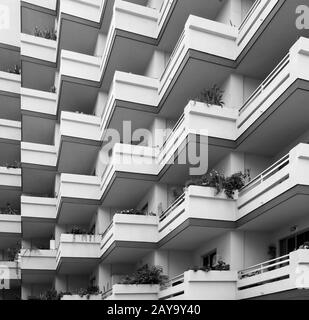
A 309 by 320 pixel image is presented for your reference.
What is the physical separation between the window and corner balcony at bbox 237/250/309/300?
8.87ft

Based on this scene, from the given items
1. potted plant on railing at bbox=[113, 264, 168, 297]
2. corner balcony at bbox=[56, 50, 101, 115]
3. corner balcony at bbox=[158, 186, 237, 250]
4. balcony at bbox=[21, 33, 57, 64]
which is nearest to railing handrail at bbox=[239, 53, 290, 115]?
corner balcony at bbox=[158, 186, 237, 250]

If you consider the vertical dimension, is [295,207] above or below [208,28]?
below

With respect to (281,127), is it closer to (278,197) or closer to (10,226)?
(278,197)

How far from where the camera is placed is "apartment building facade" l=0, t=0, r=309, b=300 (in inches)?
624

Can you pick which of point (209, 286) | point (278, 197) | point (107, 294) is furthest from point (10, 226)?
point (278, 197)

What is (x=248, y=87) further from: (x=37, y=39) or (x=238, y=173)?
(x=37, y=39)

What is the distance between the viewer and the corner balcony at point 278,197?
13.7 m

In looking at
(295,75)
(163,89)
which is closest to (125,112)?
(163,89)

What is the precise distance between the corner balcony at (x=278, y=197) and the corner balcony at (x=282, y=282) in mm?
1673

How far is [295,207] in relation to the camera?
49.2 ft

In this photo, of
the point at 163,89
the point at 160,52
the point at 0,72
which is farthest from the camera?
the point at 0,72

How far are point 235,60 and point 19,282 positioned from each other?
23.6m

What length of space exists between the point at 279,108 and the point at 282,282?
551 cm

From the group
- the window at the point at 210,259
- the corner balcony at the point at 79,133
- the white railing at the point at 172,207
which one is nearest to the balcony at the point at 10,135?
the corner balcony at the point at 79,133
